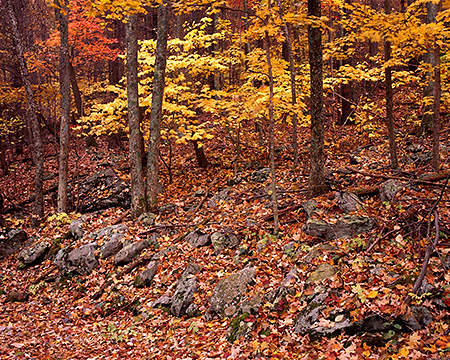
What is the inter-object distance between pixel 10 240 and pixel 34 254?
1.90 m

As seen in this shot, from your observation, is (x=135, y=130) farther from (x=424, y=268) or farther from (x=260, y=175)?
(x=424, y=268)

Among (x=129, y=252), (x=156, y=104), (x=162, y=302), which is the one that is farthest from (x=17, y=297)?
(x=156, y=104)

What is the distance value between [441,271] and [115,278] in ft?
22.3

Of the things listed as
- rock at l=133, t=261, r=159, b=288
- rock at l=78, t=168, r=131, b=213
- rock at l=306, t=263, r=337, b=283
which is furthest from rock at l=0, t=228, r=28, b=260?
rock at l=306, t=263, r=337, b=283

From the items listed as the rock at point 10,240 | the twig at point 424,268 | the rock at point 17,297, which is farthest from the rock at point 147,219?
the twig at point 424,268

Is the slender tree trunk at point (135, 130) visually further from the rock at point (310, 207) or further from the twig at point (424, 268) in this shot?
the twig at point (424, 268)

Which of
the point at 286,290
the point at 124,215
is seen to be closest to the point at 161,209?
the point at 124,215

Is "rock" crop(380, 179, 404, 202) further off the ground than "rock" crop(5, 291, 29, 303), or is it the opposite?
"rock" crop(380, 179, 404, 202)

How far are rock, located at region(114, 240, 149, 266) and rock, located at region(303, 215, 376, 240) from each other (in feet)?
14.6

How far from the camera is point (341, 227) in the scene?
242 inches

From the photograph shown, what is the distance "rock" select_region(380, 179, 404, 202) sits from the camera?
21.0 ft

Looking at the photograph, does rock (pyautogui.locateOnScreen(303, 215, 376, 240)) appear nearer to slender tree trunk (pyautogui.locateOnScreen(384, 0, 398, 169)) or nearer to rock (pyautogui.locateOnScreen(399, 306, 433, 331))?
rock (pyautogui.locateOnScreen(399, 306, 433, 331))

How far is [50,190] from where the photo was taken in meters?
14.7

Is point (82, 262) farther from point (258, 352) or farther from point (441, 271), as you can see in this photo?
point (441, 271)
